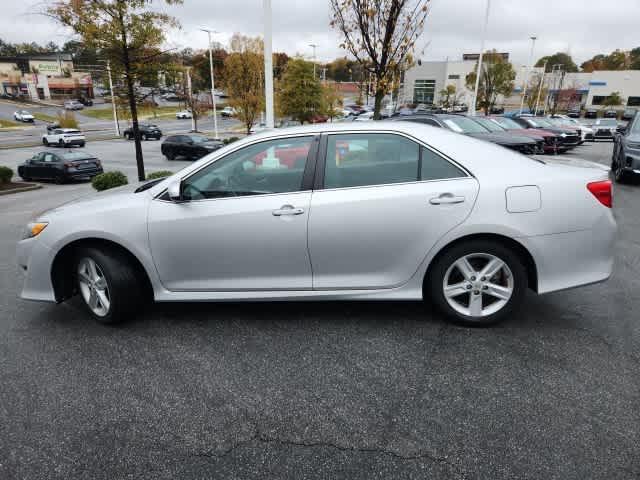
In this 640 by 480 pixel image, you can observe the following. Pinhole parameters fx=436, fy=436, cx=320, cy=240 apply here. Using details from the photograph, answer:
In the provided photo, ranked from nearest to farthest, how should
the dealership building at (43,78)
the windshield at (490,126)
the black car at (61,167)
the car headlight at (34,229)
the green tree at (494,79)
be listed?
the car headlight at (34,229), the windshield at (490,126), the black car at (61,167), the green tree at (494,79), the dealership building at (43,78)

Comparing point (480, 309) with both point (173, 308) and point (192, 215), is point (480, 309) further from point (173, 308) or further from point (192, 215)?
point (173, 308)

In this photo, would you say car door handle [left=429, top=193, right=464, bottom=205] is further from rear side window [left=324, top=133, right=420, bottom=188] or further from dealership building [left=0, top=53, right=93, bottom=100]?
dealership building [left=0, top=53, right=93, bottom=100]

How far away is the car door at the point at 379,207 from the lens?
328cm

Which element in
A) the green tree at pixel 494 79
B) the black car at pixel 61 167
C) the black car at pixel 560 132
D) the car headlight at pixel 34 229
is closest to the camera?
the car headlight at pixel 34 229

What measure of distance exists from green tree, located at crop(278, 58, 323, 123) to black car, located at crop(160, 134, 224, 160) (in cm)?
439

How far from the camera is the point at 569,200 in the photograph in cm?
328

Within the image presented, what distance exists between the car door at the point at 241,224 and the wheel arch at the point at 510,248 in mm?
1052

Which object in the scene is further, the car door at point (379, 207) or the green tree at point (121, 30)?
the green tree at point (121, 30)

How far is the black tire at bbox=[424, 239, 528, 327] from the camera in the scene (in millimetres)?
3348

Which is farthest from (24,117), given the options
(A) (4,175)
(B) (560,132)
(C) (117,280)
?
(C) (117,280)

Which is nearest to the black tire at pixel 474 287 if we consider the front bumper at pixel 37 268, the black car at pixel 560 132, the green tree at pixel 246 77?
the front bumper at pixel 37 268

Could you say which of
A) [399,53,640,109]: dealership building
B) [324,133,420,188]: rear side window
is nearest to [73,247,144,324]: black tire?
[324,133,420,188]: rear side window

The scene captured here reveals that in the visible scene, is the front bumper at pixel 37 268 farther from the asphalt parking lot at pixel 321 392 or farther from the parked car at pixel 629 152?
the parked car at pixel 629 152

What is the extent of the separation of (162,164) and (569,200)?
21.0m
